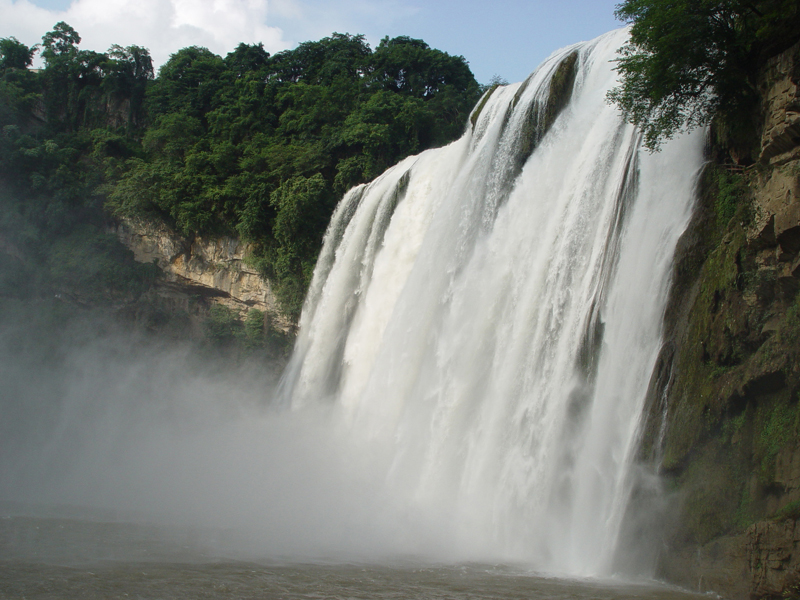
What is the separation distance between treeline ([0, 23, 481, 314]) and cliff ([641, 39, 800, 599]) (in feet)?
59.5

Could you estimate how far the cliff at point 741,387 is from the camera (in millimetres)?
7453

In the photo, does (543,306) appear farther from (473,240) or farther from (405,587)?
(405,587)

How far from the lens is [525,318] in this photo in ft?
39.0

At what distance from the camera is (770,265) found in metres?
8.12

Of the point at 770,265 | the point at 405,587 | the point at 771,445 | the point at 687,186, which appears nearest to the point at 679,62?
the point at 687,186

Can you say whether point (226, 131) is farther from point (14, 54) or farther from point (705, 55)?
point (705, 55)

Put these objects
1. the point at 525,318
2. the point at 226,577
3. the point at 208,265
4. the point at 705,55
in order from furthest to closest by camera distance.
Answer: the point at 208,265 < the point at 525,318 < the point at 705,55 < the point at 226,577

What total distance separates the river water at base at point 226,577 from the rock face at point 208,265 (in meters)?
16.2

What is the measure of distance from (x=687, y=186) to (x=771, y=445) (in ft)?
13.0

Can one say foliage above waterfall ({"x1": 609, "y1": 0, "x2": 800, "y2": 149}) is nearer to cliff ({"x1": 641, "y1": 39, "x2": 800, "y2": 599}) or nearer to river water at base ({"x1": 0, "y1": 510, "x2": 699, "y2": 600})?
cliff ({"x1": 641, "y1": 39, "x2": 800, "y2": 599})

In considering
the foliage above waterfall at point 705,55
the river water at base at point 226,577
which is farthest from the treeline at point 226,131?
the foliage above waterfall at point 705,55

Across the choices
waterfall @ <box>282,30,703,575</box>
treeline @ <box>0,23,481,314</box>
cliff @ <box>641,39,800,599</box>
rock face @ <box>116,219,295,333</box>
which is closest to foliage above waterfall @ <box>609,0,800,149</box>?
cliff @ <box>641,39,800,599</box>

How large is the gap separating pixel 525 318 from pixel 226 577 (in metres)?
6.56

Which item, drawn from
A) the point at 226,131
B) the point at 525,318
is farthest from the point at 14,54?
the point at 525,318
